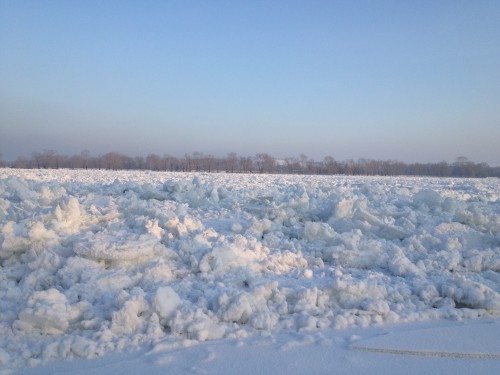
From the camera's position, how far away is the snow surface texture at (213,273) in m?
3.28

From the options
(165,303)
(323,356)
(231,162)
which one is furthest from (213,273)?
(231,162)

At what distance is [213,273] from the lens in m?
4.37

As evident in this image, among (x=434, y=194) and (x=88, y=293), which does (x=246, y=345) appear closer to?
(x=88, y=293)

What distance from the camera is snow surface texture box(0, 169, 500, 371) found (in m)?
3.28

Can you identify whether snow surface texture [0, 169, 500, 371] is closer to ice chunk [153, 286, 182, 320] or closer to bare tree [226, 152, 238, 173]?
ice chunk [153, 286, 182, 320]

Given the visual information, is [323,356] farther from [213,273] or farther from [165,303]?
[213,273]

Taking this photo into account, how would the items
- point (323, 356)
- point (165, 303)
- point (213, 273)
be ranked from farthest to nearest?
point (213, 273) < point (165, 303) < point (323, 356)

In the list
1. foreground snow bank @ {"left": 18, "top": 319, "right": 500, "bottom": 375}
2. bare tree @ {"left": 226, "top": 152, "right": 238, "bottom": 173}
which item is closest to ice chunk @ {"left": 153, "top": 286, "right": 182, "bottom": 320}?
foreground snow bank @ {"left": 18, "top": 319, "right": 500, "bottom": 375}

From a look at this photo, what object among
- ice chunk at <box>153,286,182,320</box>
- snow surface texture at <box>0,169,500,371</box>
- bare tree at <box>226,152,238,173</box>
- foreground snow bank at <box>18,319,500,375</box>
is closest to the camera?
foreground snow bank at <box>18,319,500,375</box>

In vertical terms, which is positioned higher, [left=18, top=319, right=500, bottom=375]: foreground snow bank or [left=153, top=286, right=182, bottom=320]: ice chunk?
[left=153, top=286, right=182, bottom=320]: ice chunk

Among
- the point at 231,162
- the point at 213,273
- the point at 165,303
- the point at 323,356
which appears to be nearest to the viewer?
the point at 323,356

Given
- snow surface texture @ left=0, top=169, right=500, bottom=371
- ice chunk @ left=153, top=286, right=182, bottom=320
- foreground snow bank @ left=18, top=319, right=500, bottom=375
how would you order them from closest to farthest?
foreground snow bank @ left=18, top=319, right=500, bottom=375
snow surface texture @ left=0, top=169, right=500, bottom=371
ice chunk @ left=153, top=286, right=182, bottom=320

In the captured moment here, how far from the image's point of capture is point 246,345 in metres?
3.10

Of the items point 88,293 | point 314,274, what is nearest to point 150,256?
point 88,293
